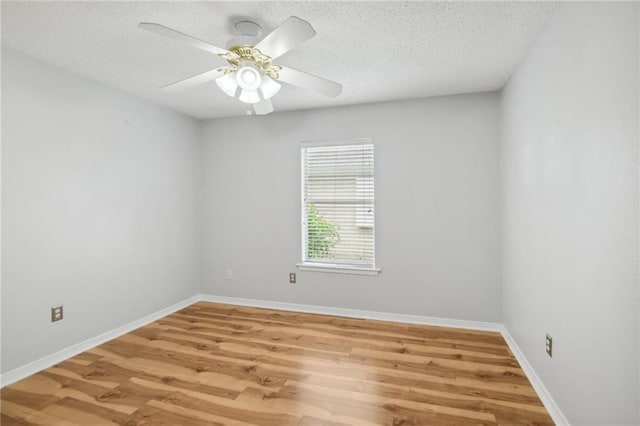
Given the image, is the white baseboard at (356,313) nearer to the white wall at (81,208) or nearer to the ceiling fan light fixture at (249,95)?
the white wall at (81,208)

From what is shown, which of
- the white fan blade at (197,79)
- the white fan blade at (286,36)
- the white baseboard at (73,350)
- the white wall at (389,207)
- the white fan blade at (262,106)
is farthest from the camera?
the white wall at (389,207)

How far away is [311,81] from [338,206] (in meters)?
1.87

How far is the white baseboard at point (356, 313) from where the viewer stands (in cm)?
321

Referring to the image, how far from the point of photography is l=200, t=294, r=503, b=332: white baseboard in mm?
3211

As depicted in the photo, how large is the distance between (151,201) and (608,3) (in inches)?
151

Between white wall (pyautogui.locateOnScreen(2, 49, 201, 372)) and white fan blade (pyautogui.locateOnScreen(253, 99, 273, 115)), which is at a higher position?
white fan blade (pyautogui.locateOnScreen(253, 99, 273, 115))

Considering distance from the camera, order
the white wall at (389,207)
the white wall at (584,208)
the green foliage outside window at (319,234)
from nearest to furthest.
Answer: the white wall at (584,208) → the white wall at (389,207) → the green foliage outside window at (319,234)

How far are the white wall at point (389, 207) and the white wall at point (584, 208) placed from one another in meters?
0.79

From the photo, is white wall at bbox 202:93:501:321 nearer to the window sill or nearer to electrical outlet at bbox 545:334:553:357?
the window sill

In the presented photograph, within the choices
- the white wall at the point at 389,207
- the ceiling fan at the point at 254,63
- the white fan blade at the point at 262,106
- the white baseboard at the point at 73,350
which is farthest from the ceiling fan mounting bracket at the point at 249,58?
the white baseboard at the point at 73,350

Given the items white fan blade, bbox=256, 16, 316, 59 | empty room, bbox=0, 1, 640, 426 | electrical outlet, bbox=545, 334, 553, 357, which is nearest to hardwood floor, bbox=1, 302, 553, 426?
empty room, bbox=0, 1, 640, 426

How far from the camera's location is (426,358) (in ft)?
8.54

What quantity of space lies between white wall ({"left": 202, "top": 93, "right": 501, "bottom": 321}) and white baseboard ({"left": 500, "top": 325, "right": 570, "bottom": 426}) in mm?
549

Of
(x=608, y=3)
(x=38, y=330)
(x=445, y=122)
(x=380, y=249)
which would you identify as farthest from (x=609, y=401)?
(x=38, y=330)
